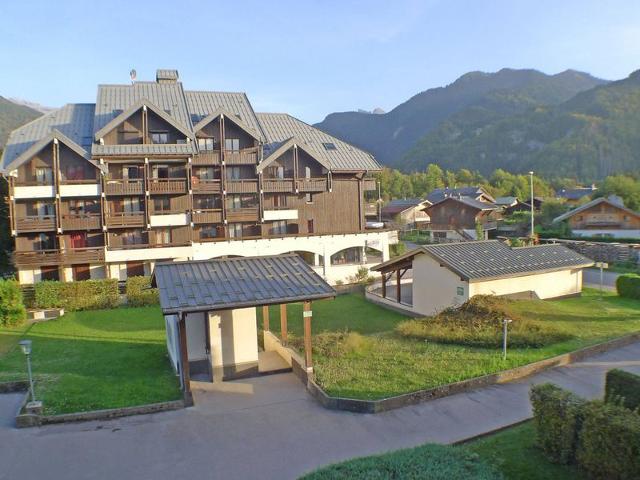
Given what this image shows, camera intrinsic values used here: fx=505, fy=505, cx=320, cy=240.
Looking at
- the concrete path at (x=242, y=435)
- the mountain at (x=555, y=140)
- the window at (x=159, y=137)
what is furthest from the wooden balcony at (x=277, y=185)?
the mountain at (x=555, y=140)

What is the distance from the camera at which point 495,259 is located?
25.5 metres

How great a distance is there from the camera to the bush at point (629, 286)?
27562mm

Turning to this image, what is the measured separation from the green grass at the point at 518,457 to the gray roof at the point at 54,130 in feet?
98.1

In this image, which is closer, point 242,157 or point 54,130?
point 54,130

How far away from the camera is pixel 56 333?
909 inches

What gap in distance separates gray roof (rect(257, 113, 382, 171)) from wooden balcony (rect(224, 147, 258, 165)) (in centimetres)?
157

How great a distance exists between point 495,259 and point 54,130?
27.0 metres

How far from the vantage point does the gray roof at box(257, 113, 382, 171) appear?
40.1 metres

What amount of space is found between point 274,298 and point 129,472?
5659mm

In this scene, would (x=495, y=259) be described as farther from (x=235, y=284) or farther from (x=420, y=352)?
(x=235, y=284)

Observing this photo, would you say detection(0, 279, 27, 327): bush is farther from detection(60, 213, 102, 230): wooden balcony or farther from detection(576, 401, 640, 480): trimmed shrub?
detection(576, 401, 640, 480): trimmed shrub

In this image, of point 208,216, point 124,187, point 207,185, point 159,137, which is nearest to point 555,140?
point 207,185

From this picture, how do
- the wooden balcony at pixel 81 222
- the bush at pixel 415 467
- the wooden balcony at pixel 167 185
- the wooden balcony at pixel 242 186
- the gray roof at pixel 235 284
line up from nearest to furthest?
the bush at pixel 415 467
the gray roof at pixel 235 284
the wooden balcony at pixel 81 222
the wooden balcony at pixel 167 185
the wooden balcony at pixel 242 186

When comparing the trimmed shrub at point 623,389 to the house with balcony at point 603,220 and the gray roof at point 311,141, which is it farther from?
the house with balcony at point 603,220
